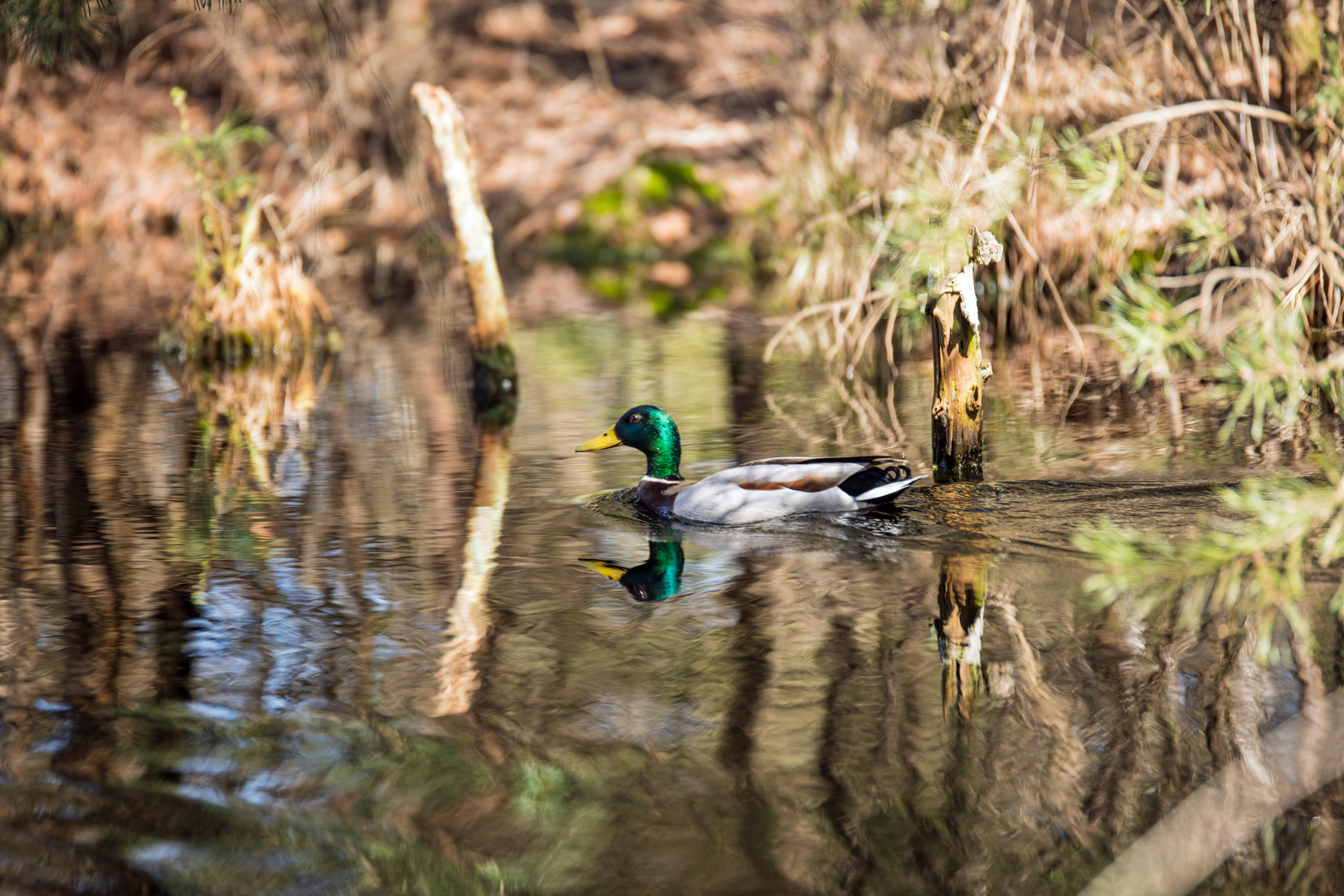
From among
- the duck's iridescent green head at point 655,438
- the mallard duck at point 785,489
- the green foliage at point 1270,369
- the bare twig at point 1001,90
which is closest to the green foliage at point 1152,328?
the green foliage at point 1270,369

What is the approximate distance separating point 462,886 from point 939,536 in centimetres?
336

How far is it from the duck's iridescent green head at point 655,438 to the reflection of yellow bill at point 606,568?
118 centimetres

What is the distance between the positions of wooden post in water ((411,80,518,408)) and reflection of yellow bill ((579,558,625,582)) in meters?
4.16

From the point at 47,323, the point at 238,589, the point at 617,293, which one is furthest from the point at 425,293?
the point at 238,589

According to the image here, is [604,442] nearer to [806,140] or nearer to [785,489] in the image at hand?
[785,489]

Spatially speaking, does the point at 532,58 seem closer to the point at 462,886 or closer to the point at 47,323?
the point at 47,323

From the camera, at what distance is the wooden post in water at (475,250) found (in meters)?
10.1

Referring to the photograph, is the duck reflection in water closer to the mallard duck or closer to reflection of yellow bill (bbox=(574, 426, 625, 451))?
the mallard duck

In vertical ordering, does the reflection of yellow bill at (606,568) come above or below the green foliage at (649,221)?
below

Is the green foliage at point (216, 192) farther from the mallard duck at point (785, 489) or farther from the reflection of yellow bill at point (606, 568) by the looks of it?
the reflection of yellow bill at point (606, 568)

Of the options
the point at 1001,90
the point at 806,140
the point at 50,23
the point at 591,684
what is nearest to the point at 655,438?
the point at 1001,90

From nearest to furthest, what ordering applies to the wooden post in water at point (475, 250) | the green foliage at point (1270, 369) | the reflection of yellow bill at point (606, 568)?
1. the green foliage at point (1270, 369)
2. the reflection of yellow bill at point (606, 568)
3. the wooden post in water at point (475, 250)

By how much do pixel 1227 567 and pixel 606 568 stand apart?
2464 mm

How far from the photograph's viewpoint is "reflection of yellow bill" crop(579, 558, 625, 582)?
6.12 metres
